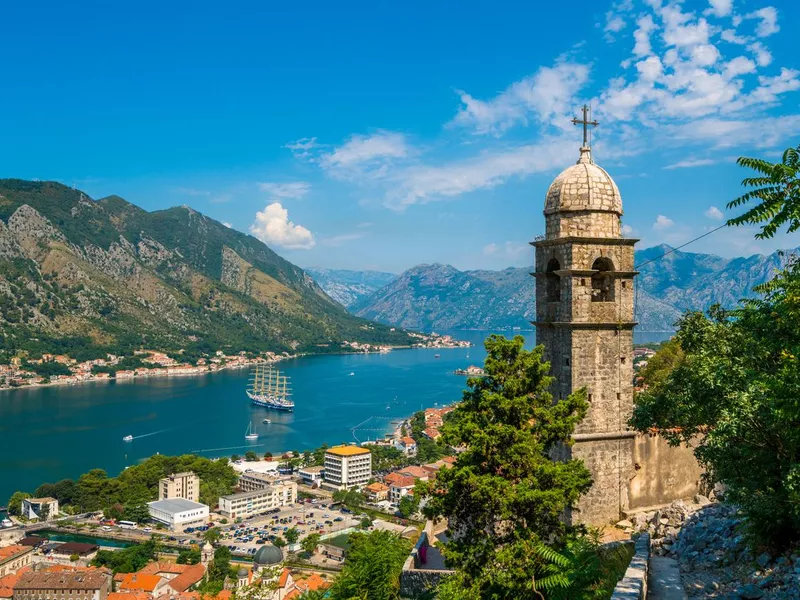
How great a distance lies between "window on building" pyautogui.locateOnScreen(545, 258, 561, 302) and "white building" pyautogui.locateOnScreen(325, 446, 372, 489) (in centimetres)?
4801

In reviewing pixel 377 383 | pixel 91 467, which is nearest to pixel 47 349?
pixel 377 383

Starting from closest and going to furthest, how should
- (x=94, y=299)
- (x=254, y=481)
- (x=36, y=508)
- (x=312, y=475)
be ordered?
(x=36, y=508) → (x=254, y=481) → (x=312, y=475) → (x=94, y=299)

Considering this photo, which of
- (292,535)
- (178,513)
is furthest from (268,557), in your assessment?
(178,513)

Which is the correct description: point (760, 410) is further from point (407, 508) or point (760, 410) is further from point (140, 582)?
point (407, 508)

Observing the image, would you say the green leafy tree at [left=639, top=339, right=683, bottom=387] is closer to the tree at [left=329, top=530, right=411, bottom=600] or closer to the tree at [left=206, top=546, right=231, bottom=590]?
the tree at [left=329, top=530, right=411, bottom=600]

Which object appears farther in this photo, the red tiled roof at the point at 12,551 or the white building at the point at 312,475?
the white building at the point at 312,475

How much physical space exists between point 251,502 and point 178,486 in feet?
18.5

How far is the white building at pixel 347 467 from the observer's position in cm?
5556

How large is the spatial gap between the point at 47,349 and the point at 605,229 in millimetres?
142892

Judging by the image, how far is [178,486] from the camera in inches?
1918

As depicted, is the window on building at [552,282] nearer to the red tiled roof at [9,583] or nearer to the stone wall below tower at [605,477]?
the stone wall below tower at [605,477]

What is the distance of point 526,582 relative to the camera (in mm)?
6711

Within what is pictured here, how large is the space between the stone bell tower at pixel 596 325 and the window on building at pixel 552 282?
8.1 inches

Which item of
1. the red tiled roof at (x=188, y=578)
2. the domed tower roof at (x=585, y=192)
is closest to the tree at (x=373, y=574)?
the domed tower roof at (x=585, y=192)
